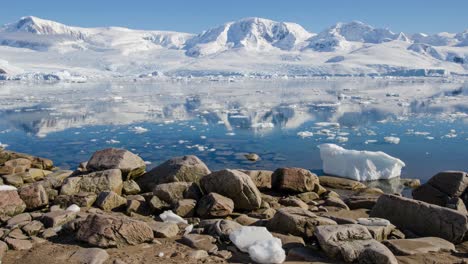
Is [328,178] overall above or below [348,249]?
below

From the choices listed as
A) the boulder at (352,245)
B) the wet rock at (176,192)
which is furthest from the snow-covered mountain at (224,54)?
the boulder at (352,245)

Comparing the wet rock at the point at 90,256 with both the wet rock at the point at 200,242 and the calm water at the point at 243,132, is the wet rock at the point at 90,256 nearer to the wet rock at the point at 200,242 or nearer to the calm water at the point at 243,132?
the wet rock at the point at 200,242

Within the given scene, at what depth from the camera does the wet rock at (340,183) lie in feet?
27.6

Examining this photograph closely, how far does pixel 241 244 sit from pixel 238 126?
11075 mm

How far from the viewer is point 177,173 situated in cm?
691

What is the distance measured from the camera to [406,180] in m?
8.70

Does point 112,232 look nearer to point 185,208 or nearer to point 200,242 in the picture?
point 200,242

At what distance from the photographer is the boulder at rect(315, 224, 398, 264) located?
382 cm

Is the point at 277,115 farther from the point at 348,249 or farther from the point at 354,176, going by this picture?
the point at 348,249

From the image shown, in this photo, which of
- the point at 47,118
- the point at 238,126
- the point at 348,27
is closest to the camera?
the point at 238,126

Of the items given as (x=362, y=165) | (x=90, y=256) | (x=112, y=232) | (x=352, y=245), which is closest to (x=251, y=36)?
(x=362, y=165)

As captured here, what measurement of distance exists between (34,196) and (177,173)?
203 cm

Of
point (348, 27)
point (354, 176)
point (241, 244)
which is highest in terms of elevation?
point (348, 27)

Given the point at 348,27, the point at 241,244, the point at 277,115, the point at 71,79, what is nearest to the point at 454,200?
the point at 241,244
